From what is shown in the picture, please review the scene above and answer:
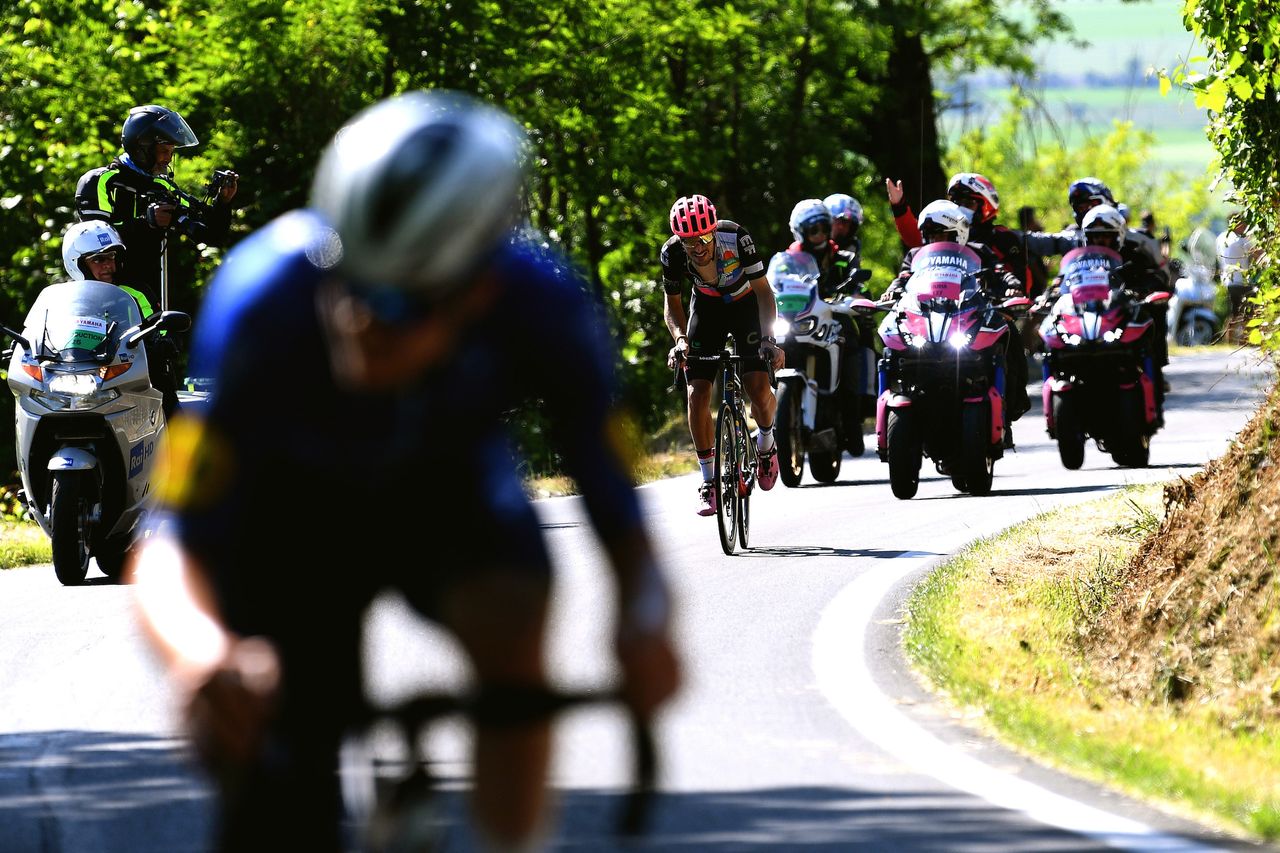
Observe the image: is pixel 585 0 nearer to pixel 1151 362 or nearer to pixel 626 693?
pixel 1151 362

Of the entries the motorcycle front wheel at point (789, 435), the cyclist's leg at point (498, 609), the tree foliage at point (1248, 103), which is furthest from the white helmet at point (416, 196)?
the motorcycle front wheel at point (789, 435)

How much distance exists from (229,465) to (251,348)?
0.18 m

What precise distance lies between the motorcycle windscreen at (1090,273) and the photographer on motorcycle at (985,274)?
58 centimetres

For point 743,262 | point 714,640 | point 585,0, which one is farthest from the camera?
point 585,0

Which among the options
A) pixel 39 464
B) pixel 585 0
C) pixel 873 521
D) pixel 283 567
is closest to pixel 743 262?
pixel 873 521

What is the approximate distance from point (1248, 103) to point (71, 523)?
605cm

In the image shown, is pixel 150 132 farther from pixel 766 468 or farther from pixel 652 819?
pixel 652 819

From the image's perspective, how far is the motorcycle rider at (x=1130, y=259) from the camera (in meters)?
16.2

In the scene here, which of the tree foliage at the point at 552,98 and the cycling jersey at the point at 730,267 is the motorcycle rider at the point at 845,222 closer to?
the cycling jersey at the point at 730,267

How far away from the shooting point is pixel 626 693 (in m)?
3.20

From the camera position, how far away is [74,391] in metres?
11.2

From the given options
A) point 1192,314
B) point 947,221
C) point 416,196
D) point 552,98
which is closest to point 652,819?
point 416,196

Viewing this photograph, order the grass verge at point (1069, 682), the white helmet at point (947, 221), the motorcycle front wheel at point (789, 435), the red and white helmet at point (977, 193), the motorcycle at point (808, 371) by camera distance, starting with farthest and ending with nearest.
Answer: the red and white helmet at point (977, 193)
the motorcycle at point (808, 371)
the motorcycle front wheel at point (789, 435)
the white helmet at point (947, 221)
the grass verge at point (1069, 682)

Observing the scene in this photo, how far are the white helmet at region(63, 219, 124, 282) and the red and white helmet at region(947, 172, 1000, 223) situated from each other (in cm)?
672
